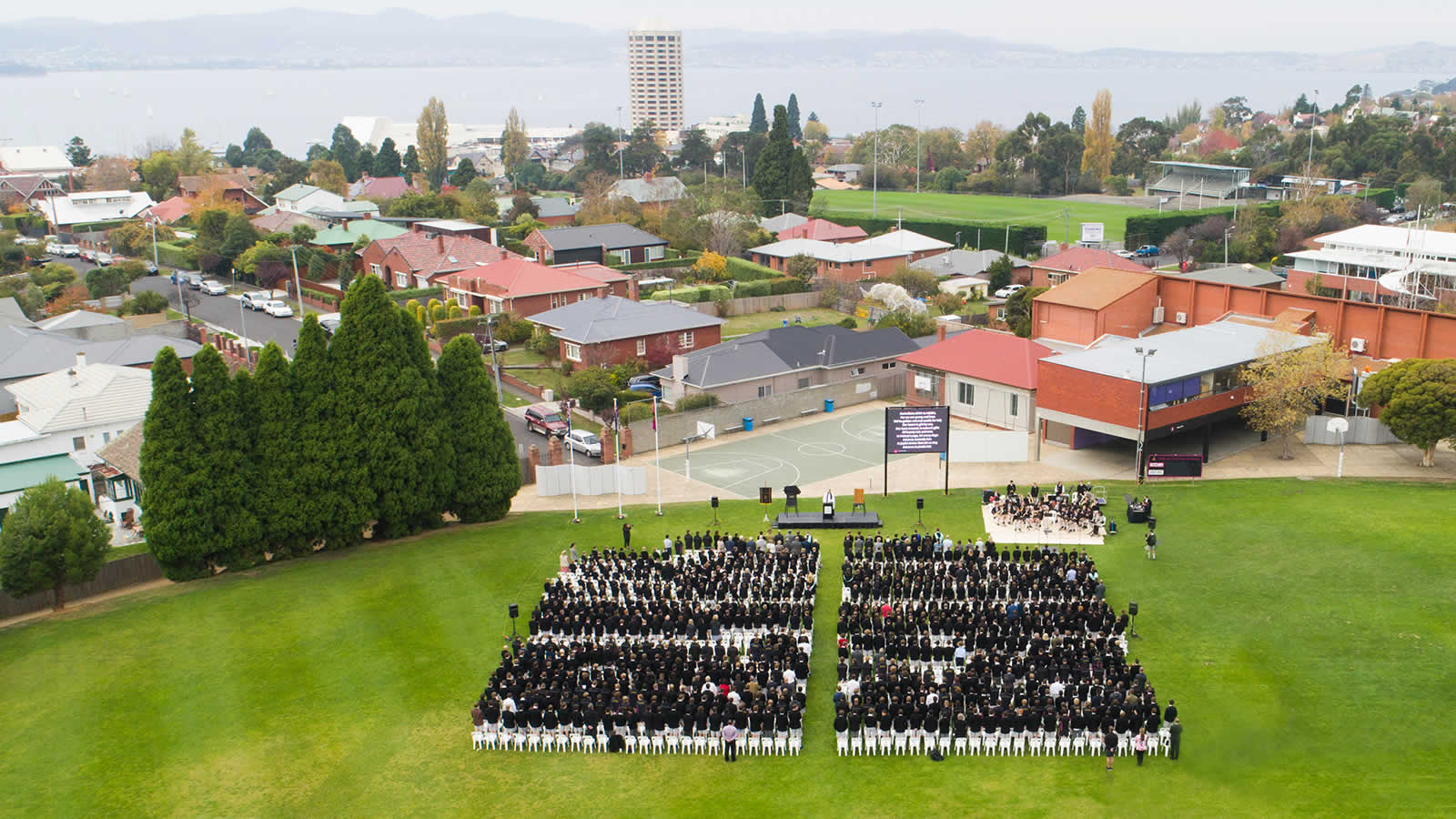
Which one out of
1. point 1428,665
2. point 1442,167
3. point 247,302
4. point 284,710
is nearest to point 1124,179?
point 1442,167

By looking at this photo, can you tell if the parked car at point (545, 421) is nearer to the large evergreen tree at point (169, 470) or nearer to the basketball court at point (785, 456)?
the basketball court at point (785, 456)

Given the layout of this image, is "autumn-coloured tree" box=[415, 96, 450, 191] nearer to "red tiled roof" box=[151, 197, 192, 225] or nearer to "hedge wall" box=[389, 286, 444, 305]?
"red tiled roof" box=[151, 197, 192, 225]

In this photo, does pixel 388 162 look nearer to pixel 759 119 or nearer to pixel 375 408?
pixel 759 119

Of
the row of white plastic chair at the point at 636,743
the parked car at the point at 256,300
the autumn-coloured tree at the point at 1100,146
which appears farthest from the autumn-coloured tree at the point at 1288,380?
the autumn-coloured tree at the point at 1100,146

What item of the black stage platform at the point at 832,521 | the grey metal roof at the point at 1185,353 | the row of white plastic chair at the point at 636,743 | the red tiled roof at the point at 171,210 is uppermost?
the red tiled roof at the point at 171,210

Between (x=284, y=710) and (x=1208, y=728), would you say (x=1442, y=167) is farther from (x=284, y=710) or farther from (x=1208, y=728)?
(x=284, y=710)

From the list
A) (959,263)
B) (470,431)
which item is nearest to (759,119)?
(959,263)
